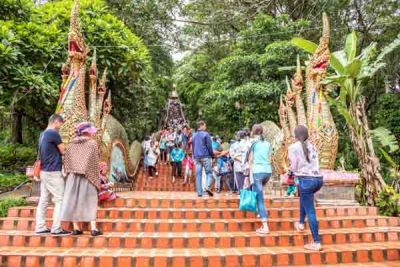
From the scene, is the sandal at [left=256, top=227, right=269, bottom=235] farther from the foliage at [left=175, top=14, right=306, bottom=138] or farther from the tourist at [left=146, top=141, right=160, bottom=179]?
the foliage at [left=175, top=14, right=306, bottom=138]

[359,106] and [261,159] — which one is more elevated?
[359,106]

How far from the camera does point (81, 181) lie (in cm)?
503

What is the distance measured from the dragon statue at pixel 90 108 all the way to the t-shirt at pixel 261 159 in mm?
3528

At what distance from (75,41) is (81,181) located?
317 centimetres

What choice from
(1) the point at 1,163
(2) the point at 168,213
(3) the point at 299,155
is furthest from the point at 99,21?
(3) the point at 299,155

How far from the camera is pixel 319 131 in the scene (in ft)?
24.0

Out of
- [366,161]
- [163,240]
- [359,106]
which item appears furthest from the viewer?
[359,106]

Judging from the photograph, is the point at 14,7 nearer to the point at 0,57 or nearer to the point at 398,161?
the point at 0,57

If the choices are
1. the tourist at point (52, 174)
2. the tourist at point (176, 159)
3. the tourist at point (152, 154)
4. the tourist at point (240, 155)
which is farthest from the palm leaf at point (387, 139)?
the tourist at point (152, 154)

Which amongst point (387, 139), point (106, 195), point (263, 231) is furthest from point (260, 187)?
A: point (387, 139)

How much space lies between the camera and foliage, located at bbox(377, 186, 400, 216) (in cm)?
654

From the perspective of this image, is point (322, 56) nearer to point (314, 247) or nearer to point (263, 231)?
point (263, 231)

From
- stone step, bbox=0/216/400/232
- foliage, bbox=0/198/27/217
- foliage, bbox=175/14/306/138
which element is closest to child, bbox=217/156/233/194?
stone step, bbox=0/216/400/232

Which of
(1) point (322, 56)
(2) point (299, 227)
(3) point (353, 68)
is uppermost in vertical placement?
(1) point (322, 56)
